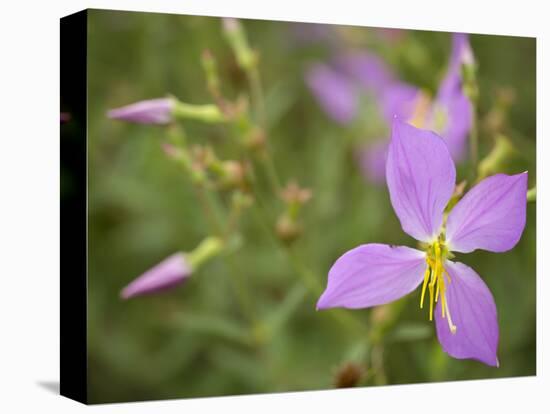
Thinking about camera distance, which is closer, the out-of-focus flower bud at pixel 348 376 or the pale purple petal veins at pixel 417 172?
the pale purple petal veins at pixel 417 172

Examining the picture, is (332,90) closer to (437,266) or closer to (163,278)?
(163,278)

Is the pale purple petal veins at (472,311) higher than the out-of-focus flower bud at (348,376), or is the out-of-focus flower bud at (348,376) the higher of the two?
the pale purple petal veins at (472,311)

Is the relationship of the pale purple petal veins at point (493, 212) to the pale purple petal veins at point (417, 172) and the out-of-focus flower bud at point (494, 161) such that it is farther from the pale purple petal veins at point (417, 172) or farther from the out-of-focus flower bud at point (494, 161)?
the out-of-focus flower bud at point (494, 161)

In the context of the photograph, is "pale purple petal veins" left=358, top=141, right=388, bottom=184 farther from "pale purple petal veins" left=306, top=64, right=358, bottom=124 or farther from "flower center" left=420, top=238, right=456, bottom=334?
"flower center" left=420, top=238, right=456, bottom=334

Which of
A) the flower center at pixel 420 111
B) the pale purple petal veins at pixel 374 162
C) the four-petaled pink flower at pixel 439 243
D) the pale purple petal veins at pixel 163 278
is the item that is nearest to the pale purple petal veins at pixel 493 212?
the four-petaled pink flower at pixel 439 243

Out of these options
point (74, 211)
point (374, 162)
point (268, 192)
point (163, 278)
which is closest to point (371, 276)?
point (163, 278)

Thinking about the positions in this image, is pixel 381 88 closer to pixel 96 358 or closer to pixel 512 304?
pixel 512 304

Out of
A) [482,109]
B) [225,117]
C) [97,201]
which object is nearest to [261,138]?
[225,117]
